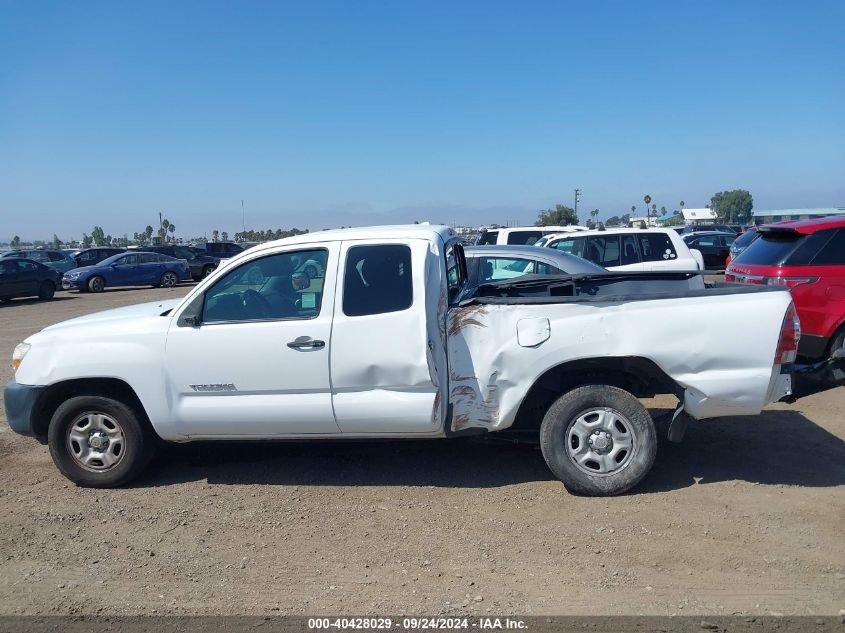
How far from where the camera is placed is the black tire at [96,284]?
28484mm

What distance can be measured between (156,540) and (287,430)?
111cm

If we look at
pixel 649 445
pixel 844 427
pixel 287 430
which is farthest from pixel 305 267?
pixel 844 427

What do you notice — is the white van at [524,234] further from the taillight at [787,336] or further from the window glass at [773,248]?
the taillight at [787,336]

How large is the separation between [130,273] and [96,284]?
1328 millimetres

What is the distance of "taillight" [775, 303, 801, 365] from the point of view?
16.2 feet

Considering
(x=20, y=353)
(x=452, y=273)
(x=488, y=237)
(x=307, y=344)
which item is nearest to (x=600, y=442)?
(x=452, y=273)

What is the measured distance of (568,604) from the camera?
3.87 meters

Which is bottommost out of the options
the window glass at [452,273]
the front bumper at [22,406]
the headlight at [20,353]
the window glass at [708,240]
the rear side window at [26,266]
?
the front bumper at [22,406]

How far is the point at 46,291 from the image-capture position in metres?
25.3

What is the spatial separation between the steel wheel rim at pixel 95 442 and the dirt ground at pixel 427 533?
0.78ft

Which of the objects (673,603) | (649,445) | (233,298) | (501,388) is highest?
(233,298)

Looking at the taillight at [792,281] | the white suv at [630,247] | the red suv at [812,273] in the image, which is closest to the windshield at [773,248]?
the red suv at [812,273]

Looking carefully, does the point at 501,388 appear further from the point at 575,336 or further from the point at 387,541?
the point at 387,541

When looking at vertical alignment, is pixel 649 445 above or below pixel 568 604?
above
